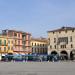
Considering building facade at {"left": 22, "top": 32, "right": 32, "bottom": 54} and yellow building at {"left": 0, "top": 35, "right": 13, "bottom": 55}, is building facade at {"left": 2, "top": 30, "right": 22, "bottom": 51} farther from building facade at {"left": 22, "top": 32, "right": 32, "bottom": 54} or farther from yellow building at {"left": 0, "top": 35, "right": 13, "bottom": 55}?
building facade at {"left": 22, "top": 32, "right": 32, "bottom": 54}

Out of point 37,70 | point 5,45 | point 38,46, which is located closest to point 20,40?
point 5,45

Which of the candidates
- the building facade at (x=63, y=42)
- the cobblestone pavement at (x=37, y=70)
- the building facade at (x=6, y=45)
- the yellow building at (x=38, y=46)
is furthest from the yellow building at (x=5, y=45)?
the cobblestone pavement at (x=37, y=70)

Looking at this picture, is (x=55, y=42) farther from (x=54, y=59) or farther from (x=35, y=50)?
(x=35, y=50)

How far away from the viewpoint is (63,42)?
11212cm

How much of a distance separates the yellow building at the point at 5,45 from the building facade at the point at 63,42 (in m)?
15.4

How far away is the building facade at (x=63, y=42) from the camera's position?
362ft

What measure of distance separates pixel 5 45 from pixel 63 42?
21.7 metres

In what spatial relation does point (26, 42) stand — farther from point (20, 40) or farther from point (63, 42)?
point (63, 42)

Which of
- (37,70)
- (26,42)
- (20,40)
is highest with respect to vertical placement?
(20,40)

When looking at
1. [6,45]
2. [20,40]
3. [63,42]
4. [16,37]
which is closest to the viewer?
[63,42]

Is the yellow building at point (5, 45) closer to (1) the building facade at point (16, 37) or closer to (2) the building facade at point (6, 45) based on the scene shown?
(2) the building facade at point (6, 45)

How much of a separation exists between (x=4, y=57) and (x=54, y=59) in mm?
17588

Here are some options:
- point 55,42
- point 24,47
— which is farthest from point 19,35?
point 55,42

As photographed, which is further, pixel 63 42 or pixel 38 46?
pixel 38 46
